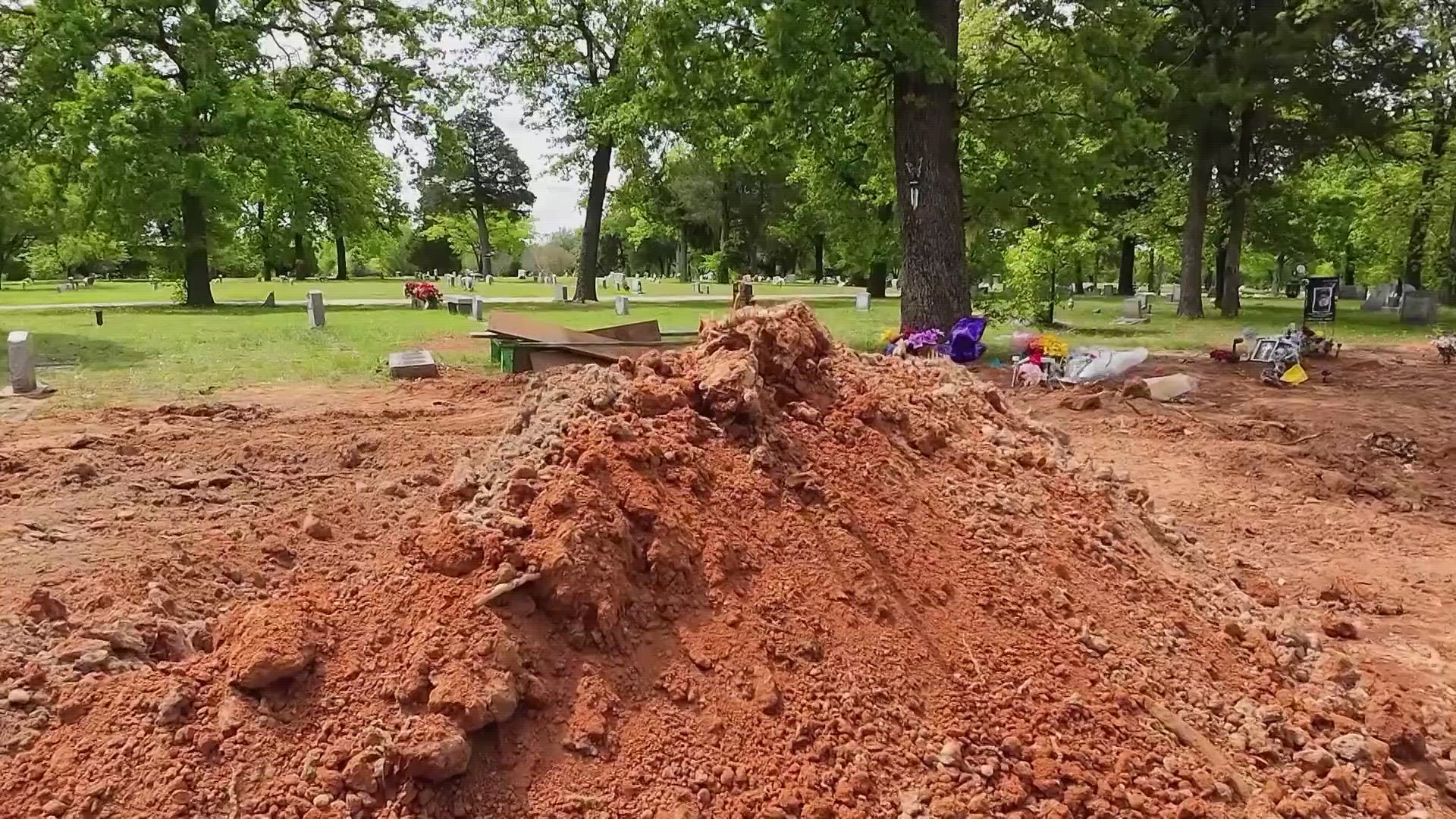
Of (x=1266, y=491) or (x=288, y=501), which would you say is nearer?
(x=288, y=501)

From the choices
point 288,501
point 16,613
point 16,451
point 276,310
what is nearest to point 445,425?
point 288,501

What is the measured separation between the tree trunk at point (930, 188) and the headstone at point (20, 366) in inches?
390

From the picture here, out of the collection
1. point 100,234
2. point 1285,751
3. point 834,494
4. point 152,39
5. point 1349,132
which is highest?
point 152,39

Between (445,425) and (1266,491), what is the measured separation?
6.19 meters

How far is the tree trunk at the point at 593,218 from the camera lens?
1136 inches

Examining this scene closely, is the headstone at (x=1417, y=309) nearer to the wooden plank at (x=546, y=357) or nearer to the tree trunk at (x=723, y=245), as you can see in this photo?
the wooden plank at (x=546, y=357)

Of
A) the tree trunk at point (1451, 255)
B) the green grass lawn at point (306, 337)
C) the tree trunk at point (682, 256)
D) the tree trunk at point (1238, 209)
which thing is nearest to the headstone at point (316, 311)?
the green grass lawn at point (306, 337)

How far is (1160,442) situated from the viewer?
8.09 m

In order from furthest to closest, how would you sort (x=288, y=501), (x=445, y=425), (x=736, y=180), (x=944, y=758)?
(x=736, y=180) → (x=445, y=425) → (x=288, y=501) → (x=944, y=758)

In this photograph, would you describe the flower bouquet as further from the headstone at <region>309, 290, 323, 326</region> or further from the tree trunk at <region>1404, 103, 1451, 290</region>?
the tree trunk at <region>1404, 103, 1451, 290</region>

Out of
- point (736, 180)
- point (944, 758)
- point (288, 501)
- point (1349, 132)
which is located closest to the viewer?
point (944, 758)

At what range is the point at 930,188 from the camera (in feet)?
39.9

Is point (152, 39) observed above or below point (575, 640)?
above

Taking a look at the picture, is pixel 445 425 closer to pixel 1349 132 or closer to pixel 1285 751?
pixel 1285 751
